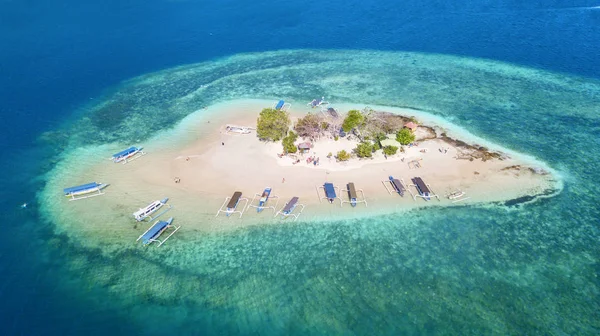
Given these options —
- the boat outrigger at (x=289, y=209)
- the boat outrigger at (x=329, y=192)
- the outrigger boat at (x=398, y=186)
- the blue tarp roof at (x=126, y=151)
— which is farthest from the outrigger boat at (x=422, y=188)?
the blue tarp roof at (x=126, y=151)

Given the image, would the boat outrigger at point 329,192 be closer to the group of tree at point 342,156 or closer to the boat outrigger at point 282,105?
the group of tree at point 342,156

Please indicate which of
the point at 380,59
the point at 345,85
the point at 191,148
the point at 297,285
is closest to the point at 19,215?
the point at 191,148

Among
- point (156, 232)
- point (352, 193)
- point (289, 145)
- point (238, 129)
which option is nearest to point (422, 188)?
point (352, 193)

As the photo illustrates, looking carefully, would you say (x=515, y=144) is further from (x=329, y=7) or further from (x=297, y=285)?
(x=329, y=7)

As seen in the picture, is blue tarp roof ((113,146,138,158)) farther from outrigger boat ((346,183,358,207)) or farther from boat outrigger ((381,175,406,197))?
boat outrigger ((381,175,406,197))

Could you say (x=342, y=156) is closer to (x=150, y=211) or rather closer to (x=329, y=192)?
(x=329, y=192)

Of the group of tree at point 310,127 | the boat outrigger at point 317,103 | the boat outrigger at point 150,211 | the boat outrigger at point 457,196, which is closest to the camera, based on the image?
the boat outrigger at point 150,211
